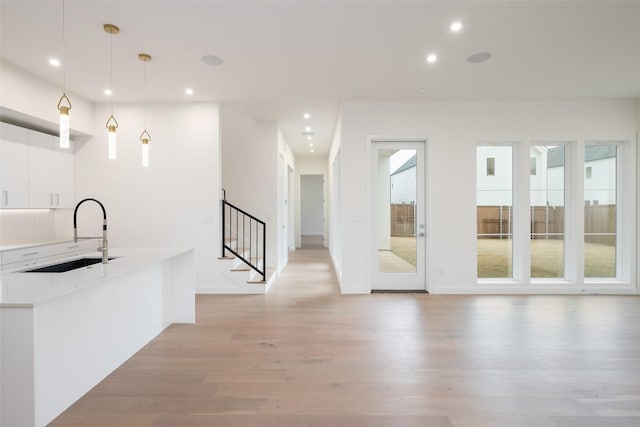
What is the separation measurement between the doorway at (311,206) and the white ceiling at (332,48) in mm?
9042

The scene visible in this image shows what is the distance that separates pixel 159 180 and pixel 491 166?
5344mm

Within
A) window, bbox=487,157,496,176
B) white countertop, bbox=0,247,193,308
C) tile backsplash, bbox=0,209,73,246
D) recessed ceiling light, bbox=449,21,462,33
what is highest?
recessed ceiling light, bbox=449,21,462,33

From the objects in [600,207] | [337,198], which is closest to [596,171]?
[600,207]

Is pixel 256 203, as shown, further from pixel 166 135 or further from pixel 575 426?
pixel 575 426

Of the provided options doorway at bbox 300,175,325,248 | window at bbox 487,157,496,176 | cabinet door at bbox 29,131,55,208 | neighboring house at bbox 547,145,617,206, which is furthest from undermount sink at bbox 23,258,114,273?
doorway at bbox 300,175,325,248

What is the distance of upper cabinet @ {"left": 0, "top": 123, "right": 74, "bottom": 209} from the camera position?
3863 mm

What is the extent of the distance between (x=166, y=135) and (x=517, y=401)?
539 cm

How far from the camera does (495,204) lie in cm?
519

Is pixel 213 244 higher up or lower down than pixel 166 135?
lower down

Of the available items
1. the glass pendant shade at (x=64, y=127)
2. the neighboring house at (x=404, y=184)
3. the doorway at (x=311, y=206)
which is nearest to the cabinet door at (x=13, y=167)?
the glass pendant shade at (x=64, y=127)

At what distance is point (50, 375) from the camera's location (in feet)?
6.42

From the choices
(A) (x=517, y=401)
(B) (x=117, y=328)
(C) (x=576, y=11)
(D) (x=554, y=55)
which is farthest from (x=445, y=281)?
(B) (x=117, y=328)

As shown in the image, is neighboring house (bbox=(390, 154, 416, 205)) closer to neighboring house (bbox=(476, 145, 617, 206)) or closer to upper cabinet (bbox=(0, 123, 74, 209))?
neighboring house (bbox=(476, 145, 617, 206))

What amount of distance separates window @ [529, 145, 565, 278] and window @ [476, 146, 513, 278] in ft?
1.16
